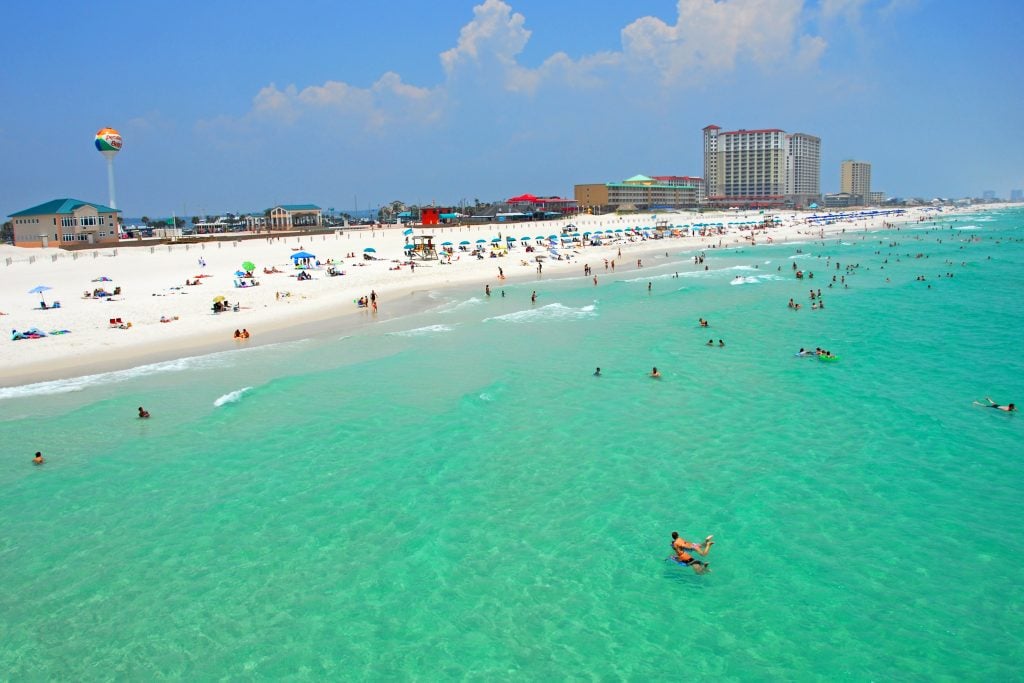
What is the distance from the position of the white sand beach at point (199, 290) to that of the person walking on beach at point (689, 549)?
21033 mm

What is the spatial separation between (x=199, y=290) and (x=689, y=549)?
3379 centimetres

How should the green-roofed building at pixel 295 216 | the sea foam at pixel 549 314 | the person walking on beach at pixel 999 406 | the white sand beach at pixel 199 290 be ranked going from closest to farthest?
the person walking on beach at pixel 999 406 → the white sand beach at pixel 199 290 → the sea foam at pixel 549 314 → the green-roofed building at pixel 295 216

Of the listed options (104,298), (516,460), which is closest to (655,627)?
(516,460)

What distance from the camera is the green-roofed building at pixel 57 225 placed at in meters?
55.7

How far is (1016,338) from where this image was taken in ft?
91.8

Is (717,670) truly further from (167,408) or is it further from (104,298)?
(104,298)

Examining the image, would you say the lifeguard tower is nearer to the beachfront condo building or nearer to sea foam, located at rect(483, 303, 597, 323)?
sea foam, located at rect(483, 303, 597, 323)

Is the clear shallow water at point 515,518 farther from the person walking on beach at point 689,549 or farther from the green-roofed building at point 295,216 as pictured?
the green-roofed building at point 295,216

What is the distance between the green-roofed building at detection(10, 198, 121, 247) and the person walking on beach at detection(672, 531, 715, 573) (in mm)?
57349

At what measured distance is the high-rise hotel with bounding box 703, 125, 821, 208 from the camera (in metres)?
184

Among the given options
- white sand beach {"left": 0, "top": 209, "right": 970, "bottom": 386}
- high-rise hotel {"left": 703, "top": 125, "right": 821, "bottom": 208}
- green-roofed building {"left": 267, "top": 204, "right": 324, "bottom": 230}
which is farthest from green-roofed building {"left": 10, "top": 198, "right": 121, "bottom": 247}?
high-rise hotel {"left": 703, "top": 125, "right": 821, "bottom": 208}

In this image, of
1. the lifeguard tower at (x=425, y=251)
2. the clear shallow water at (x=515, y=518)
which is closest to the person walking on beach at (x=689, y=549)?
the clear shallow water at (x=515, y=518)

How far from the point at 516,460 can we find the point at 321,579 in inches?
224

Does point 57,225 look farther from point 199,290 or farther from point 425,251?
point 425,251
